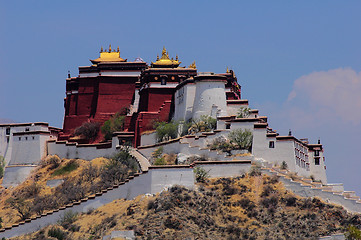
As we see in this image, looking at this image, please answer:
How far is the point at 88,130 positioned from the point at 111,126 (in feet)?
8.58

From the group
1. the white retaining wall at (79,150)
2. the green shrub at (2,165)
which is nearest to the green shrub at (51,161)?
the white retaining wall at (79,150)

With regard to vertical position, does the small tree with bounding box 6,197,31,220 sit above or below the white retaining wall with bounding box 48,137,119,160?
below

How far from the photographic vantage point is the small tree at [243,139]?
83.9 metres

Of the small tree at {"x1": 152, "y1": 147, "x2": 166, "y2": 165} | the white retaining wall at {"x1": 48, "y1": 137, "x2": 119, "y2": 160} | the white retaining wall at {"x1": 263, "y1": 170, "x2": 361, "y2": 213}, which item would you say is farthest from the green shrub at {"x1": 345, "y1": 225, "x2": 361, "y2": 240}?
the white retaining wall at {"x1": 48, "y1": 137, "x2": 119, "y2": 160}

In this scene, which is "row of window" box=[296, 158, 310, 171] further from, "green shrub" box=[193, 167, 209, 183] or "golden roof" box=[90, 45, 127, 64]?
"golden roof" box=[90, 45, 127, 64]

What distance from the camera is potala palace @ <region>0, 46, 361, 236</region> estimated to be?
79.8 meters

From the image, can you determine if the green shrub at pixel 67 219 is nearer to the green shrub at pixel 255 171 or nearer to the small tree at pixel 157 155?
the small tree at pixel 157 155

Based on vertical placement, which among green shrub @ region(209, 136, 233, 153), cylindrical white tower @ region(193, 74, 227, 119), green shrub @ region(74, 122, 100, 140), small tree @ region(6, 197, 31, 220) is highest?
cylindrical white tower @ region(193, 74, 227, 119)

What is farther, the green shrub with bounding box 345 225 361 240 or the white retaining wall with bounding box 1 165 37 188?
the white retaining wall with bounding box 1 165 37 188

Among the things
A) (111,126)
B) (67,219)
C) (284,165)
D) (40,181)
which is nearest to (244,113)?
(284,165)

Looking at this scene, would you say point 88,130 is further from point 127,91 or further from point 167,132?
point 167,132

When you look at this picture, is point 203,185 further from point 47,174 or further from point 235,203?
point 47,174

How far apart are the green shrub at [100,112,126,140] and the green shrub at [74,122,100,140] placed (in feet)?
3.52

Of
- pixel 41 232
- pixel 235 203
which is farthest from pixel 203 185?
pixel 41 232
